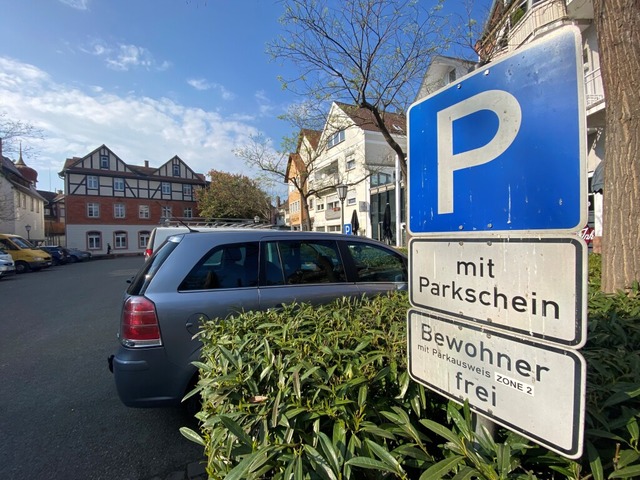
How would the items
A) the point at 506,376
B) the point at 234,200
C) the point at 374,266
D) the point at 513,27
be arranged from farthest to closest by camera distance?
the point at 234,200 → the point at 513,27 → the point at 374,266 → the point at 506,376

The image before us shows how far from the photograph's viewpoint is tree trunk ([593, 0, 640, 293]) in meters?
2.99

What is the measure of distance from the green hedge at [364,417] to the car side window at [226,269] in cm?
111

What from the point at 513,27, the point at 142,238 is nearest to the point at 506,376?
the point at 513,27

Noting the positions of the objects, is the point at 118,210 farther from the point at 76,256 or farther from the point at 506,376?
the point at 506,376

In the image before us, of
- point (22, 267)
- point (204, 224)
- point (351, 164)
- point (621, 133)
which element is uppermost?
point (351, 164)

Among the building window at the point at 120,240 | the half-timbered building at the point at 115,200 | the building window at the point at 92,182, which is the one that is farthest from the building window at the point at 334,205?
the building window at the point at 92,182

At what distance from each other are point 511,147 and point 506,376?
710 mm

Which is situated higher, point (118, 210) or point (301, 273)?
point (118, 210)

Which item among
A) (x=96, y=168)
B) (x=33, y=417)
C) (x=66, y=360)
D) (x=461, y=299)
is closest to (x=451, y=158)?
(x=461, y=299)

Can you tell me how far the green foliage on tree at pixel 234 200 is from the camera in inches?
1410

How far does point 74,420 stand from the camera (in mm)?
3230

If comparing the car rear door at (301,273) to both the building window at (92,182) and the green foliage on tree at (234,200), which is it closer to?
the green foliage on tree at (234,200)

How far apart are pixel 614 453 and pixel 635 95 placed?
3440mm

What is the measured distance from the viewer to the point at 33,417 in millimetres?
3289
